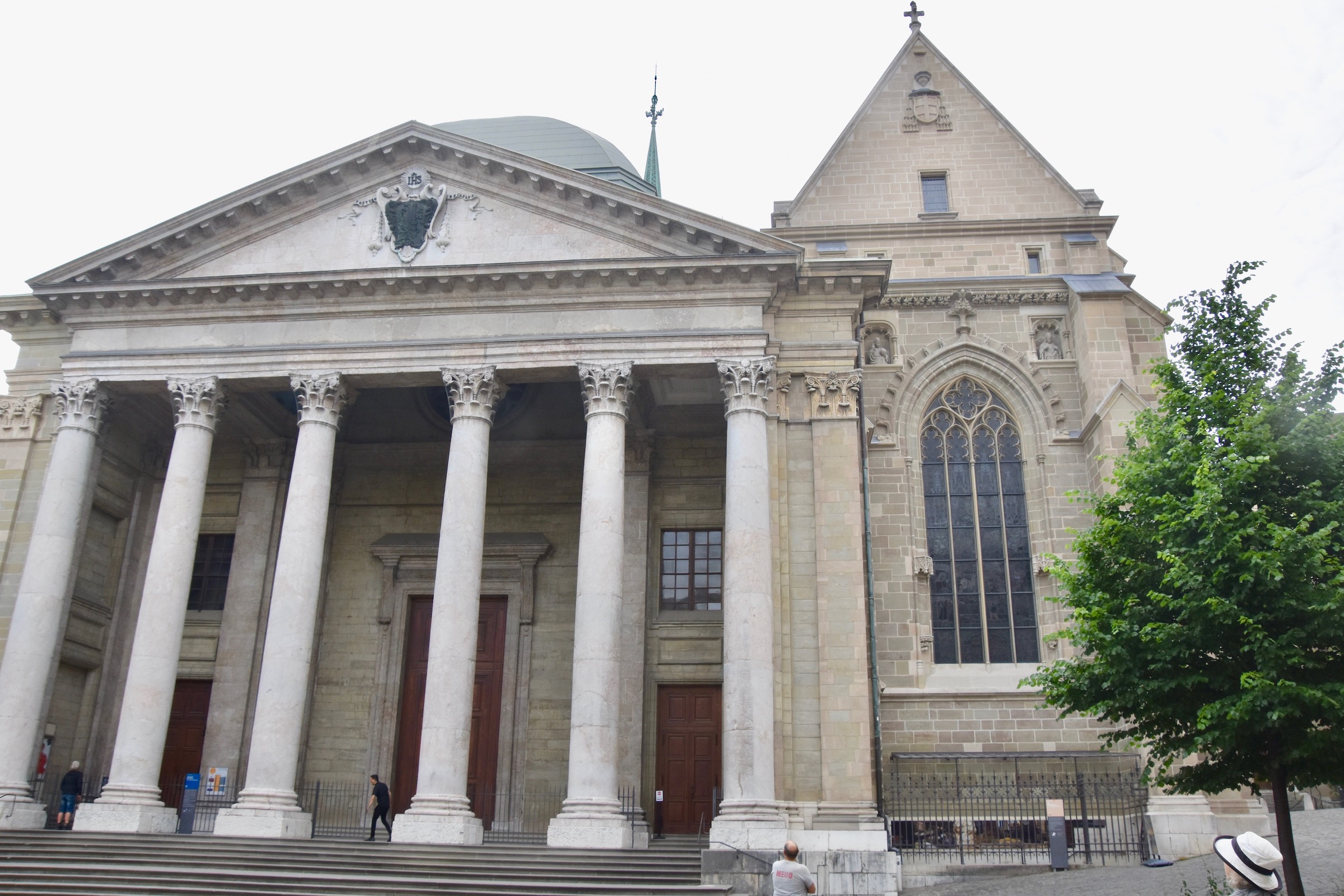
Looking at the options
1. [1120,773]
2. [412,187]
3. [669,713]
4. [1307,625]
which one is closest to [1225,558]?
[1307,625]

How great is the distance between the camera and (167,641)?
20.7 m

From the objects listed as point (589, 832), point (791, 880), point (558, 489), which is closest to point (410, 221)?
point (558, 489)

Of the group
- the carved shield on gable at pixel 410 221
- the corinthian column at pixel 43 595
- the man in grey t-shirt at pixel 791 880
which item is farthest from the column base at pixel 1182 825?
the corinthian column at pixel 43 595

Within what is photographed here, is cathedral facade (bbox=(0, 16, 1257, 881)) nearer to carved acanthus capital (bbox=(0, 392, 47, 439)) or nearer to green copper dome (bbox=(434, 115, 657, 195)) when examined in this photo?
carved acanthus capital (bbox=(0, 392, 47, 439))

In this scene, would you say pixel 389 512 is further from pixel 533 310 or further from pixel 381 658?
pixel 533 310

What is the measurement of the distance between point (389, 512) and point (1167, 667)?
18.3 m

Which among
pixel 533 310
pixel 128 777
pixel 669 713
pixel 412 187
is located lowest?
pixel 128 777

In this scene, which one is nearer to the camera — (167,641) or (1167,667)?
(1167,667)

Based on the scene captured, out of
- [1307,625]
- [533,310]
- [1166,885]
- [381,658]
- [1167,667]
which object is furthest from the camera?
[381,658]

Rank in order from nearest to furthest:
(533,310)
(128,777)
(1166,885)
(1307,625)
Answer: (1307,625), (1166,885), (128,777), (533,310)

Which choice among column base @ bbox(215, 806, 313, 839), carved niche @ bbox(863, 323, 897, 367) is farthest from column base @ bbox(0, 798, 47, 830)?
carved niche @ bbox(863, 323, 897, 367)

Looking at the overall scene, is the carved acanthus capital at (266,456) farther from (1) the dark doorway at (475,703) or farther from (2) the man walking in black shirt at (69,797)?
(2) the man walking in black shirt at (69,797)

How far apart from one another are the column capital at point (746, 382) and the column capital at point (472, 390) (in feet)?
15.4

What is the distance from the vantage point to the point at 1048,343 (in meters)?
26.5
